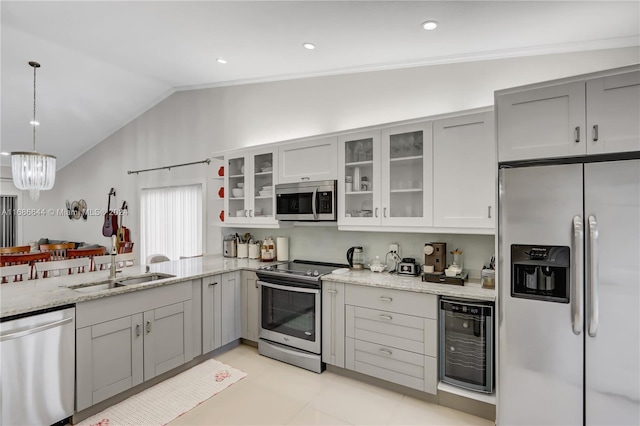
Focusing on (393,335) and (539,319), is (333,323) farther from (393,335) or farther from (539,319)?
(539,319)

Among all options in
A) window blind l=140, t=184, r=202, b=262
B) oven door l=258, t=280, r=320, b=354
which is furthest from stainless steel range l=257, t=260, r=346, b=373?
window blind l=140, t=184, r=202, b=262

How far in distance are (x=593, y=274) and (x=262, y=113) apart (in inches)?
143

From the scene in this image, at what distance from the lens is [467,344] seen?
230 centimetres

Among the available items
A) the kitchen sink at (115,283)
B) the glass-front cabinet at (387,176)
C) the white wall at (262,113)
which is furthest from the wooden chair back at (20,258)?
the glass-front cabinet at (387,176)

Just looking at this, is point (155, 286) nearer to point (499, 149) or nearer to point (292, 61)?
point (292, 61)

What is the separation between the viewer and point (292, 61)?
3.33 meters

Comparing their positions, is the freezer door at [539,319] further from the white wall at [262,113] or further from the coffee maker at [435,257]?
the white wall at [262,113]

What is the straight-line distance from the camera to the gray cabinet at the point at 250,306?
3334 mm

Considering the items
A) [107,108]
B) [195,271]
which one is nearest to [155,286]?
[195,271]

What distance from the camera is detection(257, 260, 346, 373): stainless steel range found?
290 centimetres

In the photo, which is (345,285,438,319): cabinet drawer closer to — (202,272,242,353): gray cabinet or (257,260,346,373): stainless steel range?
(257,260,346,373): stainless steel range

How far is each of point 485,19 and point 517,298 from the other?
1.95 meters

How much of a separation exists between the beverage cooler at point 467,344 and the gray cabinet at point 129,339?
222 cm

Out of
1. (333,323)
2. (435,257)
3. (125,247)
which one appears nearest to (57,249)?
(125,247)
